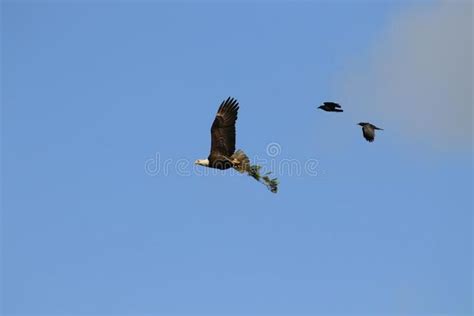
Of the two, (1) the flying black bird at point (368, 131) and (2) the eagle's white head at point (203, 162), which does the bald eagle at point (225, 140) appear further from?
(1) the flying black bird at point (368, 131)

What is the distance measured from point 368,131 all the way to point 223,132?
152 inches

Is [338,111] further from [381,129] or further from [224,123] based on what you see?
[224,123]

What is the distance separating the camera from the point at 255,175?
827 inches

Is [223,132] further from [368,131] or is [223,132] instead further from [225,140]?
[368,131]

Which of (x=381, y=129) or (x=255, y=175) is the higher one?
(x=381, y=129)

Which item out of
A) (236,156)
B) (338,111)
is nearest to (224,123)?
(236,156)

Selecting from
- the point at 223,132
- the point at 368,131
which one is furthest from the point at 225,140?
the point at 368,131

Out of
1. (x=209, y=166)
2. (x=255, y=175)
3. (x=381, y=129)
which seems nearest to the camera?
(x=255, y=175)

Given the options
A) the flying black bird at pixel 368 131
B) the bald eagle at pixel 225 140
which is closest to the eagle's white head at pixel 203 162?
the bald eagle at pixel 225 140

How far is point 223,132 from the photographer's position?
23.7 m

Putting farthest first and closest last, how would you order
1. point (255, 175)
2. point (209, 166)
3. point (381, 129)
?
point (209, 166), point (381, 129), point (255, 175)

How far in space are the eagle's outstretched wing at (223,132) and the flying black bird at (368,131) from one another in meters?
3.46

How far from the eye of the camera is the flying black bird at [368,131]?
22.8 metres

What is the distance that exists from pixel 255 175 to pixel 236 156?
7.58 ft
